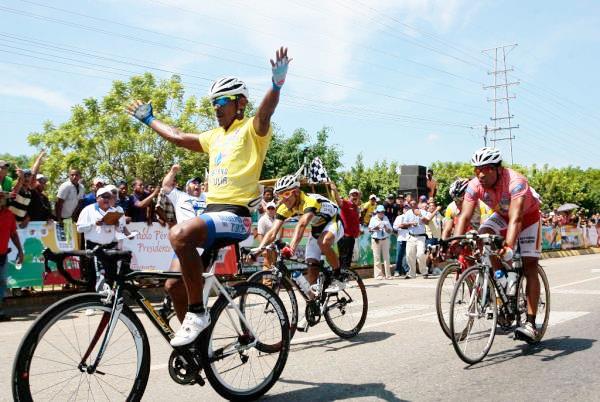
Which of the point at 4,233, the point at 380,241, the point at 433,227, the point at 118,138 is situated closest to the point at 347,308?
the point at 4,233

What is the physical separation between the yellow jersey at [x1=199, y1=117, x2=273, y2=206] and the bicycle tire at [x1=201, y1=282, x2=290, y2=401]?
26.9 inches

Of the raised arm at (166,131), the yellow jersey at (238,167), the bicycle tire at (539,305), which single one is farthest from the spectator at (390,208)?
the yellow jersey at (238,167)

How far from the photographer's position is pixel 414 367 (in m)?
5.66

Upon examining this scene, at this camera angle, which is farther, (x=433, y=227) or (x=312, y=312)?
(x=433, y=227)

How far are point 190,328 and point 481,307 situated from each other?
3115 millimetres

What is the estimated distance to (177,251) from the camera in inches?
160

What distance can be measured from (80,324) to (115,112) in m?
42.4

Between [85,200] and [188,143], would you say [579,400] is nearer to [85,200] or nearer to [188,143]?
[188,143]

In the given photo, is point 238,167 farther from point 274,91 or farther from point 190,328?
point 190,328

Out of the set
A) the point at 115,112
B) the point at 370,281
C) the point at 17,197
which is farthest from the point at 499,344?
the point at 115,112

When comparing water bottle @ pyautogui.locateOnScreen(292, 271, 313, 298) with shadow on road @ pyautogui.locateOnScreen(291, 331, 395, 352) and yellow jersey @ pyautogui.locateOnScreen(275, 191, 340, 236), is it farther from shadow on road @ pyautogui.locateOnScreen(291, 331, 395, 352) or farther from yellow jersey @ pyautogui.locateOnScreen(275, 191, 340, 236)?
yellow jersey @ pyautogui.locateOnScreen(275, 191, 340, 236)

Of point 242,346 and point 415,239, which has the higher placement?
point 415,239

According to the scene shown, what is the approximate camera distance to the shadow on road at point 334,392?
470 centimetres

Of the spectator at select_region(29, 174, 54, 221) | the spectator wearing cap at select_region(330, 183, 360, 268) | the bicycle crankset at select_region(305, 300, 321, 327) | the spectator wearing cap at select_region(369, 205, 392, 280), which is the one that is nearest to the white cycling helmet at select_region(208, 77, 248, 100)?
the bicycle crankset at select_region(305, 300, 321, 327)
